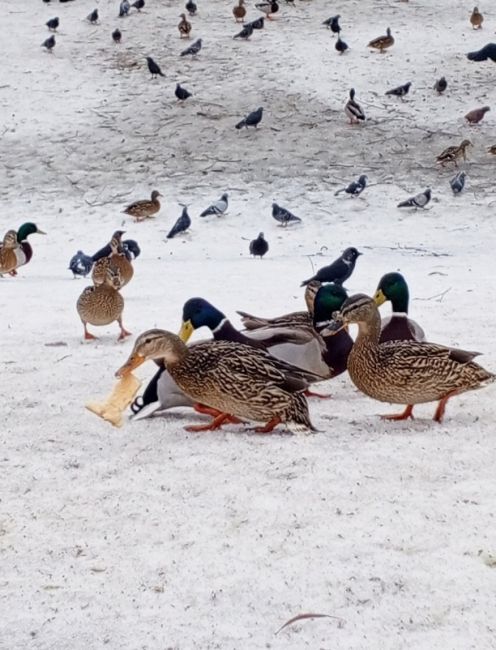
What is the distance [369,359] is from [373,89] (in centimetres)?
1671

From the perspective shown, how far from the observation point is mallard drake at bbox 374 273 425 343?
5.97 meters

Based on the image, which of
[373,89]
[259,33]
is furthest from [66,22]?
[373,89]

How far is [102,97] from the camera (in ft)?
68.0

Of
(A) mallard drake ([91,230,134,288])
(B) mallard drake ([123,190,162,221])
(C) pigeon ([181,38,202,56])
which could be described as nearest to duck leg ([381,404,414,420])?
(A) mallard drake ([91,230,134,288])

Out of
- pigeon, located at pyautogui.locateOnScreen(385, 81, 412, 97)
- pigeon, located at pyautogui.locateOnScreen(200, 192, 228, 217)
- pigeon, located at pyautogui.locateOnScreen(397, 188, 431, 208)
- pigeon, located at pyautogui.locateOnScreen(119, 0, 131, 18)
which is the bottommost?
pigeon, located at pyautogui.locateOnScreen(200, 192, 228, 217)

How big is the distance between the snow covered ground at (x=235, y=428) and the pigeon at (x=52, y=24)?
217cm

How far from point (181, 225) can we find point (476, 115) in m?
7.51

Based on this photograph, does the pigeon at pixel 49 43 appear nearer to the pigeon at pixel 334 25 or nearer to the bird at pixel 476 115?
the pigeon at pixel 334 25

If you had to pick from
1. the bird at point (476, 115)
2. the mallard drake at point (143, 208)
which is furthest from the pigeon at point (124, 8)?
the mallard drake at point (143, 208)

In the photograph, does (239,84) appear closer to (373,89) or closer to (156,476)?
(373,89)

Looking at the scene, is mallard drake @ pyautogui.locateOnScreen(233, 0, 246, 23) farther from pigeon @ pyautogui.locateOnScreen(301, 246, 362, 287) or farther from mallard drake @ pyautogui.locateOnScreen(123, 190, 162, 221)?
pigeon @ pyautogui.locateOnScreen(301, 246, 362, 287)

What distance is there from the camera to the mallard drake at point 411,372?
4762 mm

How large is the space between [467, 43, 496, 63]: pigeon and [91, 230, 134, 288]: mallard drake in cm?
1270

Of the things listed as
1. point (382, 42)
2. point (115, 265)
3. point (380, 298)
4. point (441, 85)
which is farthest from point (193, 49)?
point (380, 298)
